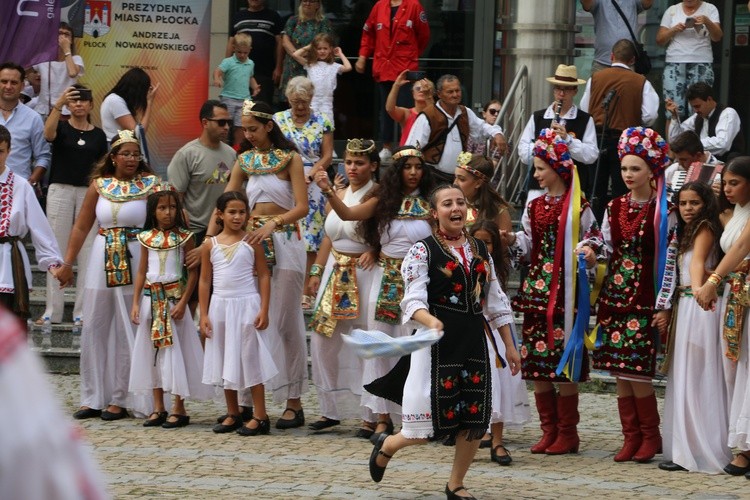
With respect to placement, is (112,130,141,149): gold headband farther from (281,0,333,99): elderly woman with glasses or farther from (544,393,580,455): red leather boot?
(281,0,333,99): elderly woman with glasses

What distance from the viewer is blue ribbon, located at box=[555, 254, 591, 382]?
8258 mm

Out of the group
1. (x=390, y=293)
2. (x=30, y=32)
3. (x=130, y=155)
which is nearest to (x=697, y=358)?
(x=390, y=293)

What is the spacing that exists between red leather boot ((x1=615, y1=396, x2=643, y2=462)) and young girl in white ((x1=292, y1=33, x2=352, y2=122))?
5.75 metres

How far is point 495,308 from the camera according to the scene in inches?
288

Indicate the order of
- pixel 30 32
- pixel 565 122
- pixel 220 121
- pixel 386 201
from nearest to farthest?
pixel 386 201, pixel 220 121, pixel 565 122, pixel 30 32

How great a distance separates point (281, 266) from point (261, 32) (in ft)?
18.1

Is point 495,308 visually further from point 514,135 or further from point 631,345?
point 514,135

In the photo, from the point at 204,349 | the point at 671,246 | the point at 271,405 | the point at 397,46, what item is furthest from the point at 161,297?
the point at 397,46

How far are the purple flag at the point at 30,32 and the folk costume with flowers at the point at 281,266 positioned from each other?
3.14m

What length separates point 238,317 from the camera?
29.8 feet

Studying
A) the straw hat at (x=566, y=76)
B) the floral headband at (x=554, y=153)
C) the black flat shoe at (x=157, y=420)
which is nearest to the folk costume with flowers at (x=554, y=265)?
the floral headband at (x=554, y=153)

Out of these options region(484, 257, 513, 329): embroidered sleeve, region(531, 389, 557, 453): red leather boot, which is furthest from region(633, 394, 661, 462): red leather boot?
region(484, 257, 513, 329): embroidered sleeve

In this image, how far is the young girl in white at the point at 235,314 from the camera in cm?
902

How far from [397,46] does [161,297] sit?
15.8 feet
